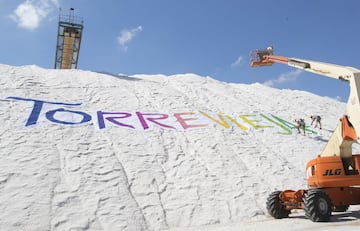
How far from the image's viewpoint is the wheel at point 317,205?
8.82 m

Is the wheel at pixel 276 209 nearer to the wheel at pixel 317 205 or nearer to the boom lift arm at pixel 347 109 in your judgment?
the wheel at pixel 317 205

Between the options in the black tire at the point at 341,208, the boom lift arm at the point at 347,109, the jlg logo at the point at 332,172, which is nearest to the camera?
the boom lift arm at the point at 347,109

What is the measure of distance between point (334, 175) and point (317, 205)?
1.13m

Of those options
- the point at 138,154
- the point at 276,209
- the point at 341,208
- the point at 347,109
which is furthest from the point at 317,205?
the point at 138,154

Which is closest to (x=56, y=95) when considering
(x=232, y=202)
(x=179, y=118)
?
(x=179, y=118)

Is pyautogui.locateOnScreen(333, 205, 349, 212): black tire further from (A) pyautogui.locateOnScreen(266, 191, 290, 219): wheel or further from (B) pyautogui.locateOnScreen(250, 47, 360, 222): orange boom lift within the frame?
(A) pyautogui.locateOnScreen(266, 191, 290, 219): wheel

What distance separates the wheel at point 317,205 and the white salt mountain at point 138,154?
0.40 m

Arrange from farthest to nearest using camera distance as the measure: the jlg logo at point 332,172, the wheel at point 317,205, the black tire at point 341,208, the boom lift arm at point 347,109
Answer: the black tire at point 341,208, the jlg logo at point 332,172, the wheel at point 317,205, the boom lift arm at point 347,109

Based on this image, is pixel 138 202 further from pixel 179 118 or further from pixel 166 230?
pixel 179 118

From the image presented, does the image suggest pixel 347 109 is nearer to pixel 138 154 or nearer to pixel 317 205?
pixel 317 205

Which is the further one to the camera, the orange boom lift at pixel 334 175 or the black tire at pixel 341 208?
the black tire at pixel 341 208

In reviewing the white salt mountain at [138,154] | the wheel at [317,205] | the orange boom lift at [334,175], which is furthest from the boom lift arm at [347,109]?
the white salt mountain at [138,154]

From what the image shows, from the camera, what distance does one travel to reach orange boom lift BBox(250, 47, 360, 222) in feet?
28.3

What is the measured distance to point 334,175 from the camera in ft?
31.2
